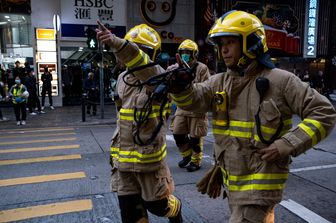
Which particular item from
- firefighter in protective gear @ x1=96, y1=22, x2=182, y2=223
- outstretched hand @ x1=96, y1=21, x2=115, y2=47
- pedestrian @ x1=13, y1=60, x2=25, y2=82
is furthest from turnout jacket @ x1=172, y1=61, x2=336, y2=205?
pedestrian @ x1=13, y1=60, x2=25, y2=82

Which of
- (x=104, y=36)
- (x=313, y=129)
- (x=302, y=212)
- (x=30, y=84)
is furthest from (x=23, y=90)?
(x=313, y=129)

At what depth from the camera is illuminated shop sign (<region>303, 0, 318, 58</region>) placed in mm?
23859

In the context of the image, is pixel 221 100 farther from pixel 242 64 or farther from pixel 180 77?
pixel 180 77

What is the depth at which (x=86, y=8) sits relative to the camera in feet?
58.1

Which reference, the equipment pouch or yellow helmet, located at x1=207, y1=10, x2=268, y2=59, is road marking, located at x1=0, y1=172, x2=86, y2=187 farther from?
yellow helmet, located at x1=207, y1=10, x2=268, y2=59

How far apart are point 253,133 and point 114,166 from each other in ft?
4.61

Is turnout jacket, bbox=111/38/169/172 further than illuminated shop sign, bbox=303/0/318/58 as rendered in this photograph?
No

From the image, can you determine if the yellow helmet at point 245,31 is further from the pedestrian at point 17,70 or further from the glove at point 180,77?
the pedestrian at point 17,70

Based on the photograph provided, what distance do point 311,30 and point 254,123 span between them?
24.1 metres

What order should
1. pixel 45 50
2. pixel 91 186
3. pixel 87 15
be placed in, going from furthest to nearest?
pixel 87 15 < pixel 45 50 < pixel 91 186

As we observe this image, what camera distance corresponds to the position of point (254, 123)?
2.38m

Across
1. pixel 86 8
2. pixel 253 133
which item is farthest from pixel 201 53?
pixel 253 133

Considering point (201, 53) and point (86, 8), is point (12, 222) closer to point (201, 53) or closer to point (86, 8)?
point (86, 8)

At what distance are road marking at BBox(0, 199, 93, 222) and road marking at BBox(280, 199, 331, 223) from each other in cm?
245
